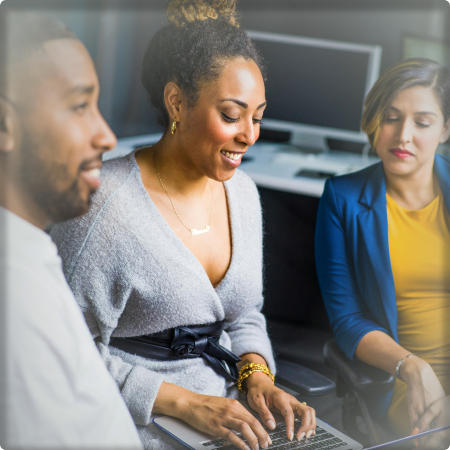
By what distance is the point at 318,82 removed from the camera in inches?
75.7

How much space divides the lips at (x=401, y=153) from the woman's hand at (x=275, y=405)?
0.38 m

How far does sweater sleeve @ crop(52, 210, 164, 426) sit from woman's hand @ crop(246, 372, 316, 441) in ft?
0.50

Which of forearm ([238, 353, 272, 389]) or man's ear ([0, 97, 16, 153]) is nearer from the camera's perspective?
man's ear ([0, 97, 16, 153])

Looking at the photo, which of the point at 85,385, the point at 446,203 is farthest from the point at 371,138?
the point at 85,385

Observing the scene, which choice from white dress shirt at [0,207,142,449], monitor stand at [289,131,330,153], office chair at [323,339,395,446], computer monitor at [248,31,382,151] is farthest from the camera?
monitor stand at [289,131,330,153]

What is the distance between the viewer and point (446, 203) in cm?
77

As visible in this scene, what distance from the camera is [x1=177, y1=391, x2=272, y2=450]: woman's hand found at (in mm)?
689

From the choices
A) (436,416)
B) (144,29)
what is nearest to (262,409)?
(436,416)

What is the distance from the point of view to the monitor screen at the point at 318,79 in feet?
6.12

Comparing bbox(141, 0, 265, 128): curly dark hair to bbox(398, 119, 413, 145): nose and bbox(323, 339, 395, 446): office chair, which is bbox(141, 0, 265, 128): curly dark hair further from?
bbox(323, 339, 395, 446): office chair

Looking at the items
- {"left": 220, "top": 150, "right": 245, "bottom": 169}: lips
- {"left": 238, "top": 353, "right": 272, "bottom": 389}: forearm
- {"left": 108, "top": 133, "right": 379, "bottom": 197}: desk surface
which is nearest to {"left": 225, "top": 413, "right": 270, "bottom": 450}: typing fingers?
{"left": 238, "top": 353, "right": 272, "bottom": 389}: forearm

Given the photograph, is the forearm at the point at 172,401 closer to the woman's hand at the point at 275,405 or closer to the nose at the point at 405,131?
the woman's hand at the point at 275,405

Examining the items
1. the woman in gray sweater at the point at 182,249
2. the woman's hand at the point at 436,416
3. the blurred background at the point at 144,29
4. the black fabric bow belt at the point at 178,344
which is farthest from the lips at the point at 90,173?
the blurred background at the point at 144,29

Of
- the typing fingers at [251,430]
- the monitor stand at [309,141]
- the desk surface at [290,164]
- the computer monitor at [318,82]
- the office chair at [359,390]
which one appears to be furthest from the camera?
the monitor stand at [309,141]
